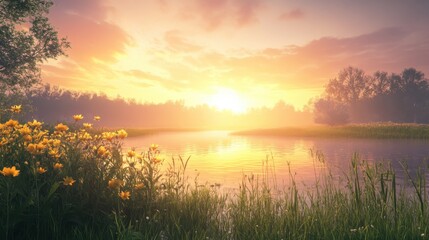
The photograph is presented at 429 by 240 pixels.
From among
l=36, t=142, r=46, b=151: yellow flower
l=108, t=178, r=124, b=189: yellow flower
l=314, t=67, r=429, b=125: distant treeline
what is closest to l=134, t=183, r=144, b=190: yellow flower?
l=108, t=178, r=124, b=189: yellow flower

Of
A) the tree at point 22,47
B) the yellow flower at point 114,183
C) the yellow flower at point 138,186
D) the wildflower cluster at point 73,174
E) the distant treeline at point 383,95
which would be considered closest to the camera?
the wildflower cluster at point 73,174

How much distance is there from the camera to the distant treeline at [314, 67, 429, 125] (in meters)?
105

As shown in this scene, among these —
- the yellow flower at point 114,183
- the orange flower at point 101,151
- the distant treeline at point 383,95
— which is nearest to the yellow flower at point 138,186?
the yellow flower at point 114,183

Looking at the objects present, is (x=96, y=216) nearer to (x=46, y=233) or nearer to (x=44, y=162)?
(x=46, y=233)

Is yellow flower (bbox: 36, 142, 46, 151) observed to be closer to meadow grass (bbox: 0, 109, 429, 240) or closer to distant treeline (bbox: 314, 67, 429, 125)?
meadow grass (bbox: 0, 109, 429, 240)

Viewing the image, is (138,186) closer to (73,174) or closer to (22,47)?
(73,174)

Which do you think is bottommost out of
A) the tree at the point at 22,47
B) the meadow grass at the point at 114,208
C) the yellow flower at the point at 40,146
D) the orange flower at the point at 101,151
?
the meadow grass at the point at 114,208

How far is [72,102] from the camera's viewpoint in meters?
137

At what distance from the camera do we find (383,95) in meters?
106

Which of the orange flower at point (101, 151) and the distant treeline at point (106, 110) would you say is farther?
the distant treeline at point (106, 110)

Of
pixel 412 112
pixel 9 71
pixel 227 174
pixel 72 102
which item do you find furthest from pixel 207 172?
pixel 72 102

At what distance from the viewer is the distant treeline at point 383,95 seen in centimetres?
10512

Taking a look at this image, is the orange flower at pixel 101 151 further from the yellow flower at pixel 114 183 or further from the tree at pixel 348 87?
the tree at pixel 348 87

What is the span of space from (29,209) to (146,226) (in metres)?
1.96
